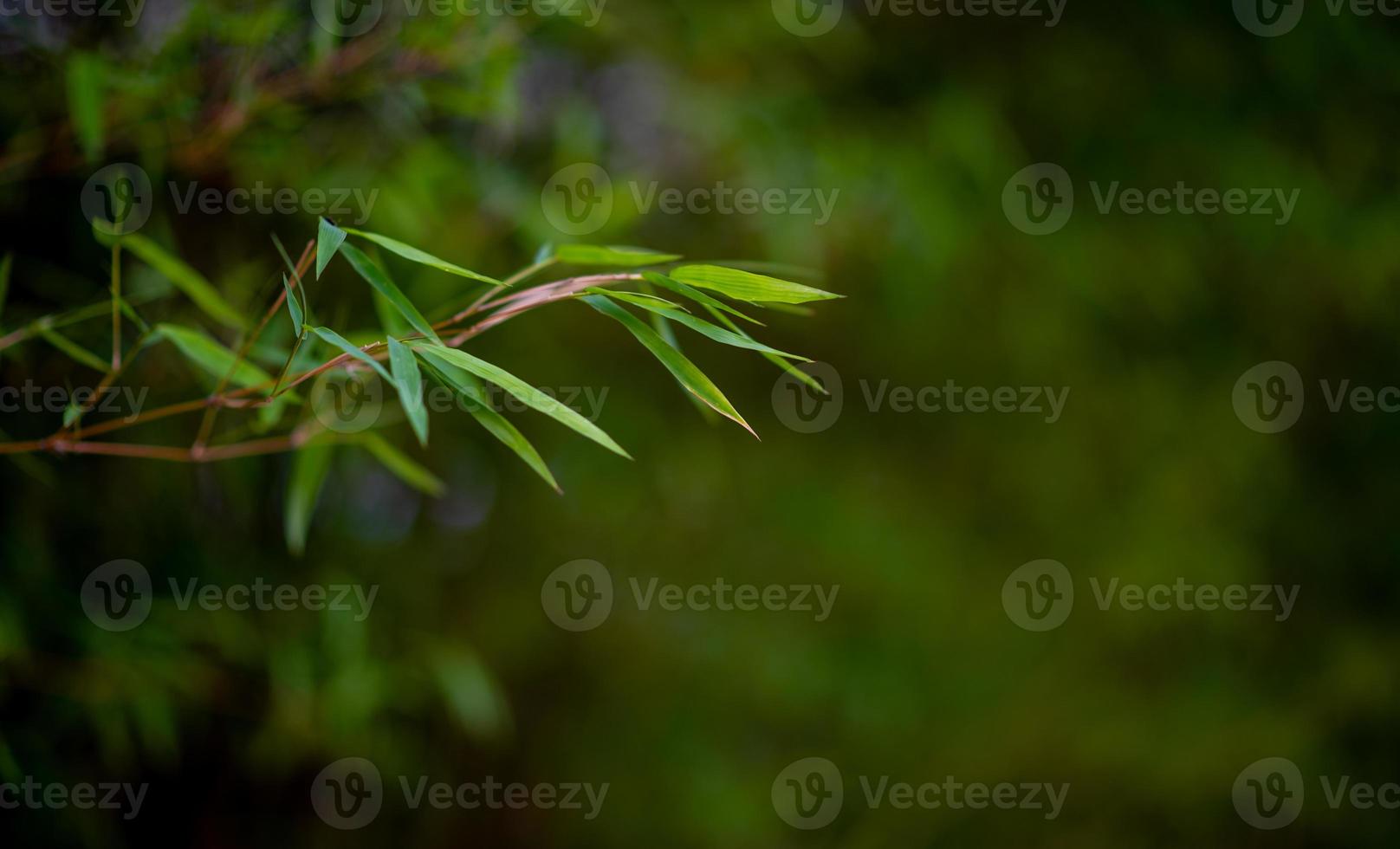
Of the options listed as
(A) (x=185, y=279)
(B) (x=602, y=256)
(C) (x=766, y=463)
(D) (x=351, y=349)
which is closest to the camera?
(D) (x=351, y=349)

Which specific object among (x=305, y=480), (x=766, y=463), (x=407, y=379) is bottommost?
(x=305, y=480)

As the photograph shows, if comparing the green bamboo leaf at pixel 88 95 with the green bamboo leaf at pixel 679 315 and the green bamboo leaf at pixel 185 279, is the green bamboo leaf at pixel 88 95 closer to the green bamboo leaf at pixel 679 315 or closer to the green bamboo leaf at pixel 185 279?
the green bamboo leaf at pixel 185 279

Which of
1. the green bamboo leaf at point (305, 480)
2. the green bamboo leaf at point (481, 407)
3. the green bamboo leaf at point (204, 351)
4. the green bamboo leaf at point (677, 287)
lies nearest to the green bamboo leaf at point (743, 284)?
the green bamboo leaf at point (677, 287)

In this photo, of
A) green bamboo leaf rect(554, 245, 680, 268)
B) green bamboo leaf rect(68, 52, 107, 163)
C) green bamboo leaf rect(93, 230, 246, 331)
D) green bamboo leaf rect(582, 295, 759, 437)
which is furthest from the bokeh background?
green bamboo leaf rect(582, 295, 759, 437)

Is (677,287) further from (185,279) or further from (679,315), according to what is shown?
(185,279)

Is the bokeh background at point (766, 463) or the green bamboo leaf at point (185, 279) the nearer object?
the green bamboo leaf at point (185, 279)

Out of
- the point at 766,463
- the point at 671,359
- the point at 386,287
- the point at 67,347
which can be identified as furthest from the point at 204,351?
the point at 766,463
